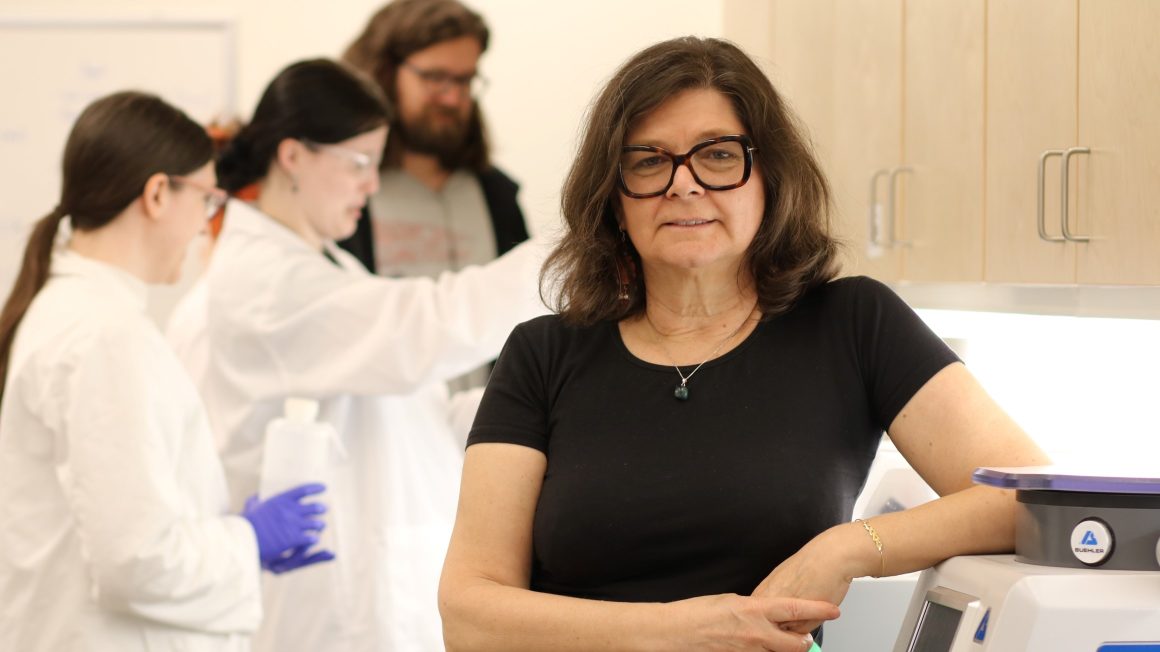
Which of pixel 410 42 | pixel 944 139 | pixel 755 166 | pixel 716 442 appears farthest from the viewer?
pixel 410 42

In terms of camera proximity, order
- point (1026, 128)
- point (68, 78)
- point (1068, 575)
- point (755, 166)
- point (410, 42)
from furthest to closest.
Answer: point (68, 78), point (410, 42), point (1026, 128), point (755, 166), point (1068, 575)

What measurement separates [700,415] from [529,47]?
7.65 ft

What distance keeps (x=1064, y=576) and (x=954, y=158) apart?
2.84ft

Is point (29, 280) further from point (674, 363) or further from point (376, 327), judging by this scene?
point (674, 363)

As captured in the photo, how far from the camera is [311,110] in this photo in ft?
7.80

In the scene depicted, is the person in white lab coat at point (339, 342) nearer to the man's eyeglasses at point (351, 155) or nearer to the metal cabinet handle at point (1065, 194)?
the man's eyeglasses at point (351, 155)

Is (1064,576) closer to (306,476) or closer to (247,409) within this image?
(306,476)

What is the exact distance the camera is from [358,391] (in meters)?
2.34

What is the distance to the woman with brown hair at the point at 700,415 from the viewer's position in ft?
4.05

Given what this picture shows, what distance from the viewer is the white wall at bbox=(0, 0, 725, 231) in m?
3.47

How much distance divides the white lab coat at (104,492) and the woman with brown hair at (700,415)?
591mm

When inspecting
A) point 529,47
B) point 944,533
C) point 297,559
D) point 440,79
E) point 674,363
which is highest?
point 529,47

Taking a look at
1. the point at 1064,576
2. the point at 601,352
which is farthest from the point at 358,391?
the point at 1064,576

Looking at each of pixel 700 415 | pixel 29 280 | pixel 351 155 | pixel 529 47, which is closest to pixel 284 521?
pixel 29 280
